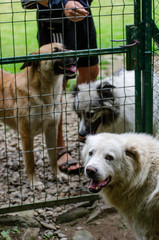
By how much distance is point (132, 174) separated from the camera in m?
3.04

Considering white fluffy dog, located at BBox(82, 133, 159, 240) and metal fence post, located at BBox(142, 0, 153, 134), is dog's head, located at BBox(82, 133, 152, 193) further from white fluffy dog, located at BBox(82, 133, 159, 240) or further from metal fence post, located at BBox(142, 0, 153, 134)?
metal fence post, located at BBox(142, 0, 153, 134)

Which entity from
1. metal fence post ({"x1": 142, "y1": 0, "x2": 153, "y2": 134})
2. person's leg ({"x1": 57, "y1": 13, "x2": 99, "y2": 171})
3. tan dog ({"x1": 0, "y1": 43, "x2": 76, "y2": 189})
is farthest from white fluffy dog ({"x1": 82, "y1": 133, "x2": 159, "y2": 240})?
person's leg ({"x1": 57, "y1": 13, "x2": 99, "y2": 171})

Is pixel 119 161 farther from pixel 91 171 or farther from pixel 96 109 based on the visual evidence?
pixel 96 109

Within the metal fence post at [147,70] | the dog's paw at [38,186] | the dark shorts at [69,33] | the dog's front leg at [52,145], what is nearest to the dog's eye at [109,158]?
the metal fence post at [147,70]

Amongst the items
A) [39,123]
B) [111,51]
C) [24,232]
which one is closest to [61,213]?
[24,232]

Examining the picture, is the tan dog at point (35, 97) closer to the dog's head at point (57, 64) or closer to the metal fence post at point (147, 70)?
the dog's head at point (57, 64)

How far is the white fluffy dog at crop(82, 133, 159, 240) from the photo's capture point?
298cm

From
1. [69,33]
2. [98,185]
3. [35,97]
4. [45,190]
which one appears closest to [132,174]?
[98,185]

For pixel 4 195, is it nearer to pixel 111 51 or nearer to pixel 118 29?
pixel 111 51

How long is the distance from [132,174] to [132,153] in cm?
18

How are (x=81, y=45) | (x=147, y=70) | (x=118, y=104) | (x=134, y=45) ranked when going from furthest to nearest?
(x=81, y=45) → (x=118, y=104) → (x=147, y=70) → (x=134, y=45)

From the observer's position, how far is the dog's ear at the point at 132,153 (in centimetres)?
299

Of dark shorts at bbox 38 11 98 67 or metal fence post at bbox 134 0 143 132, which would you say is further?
dark shorts at bbox 38 11 98 67

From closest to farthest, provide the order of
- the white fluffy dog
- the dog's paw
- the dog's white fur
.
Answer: the white fluffy dog → the dog's paw → the dog's white fur
